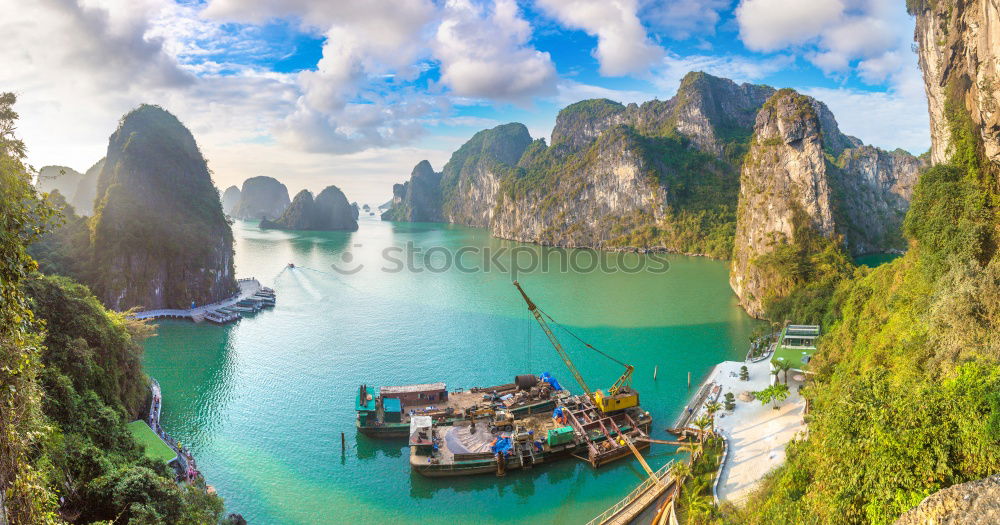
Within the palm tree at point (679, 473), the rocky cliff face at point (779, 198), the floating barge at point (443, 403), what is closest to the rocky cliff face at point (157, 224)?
the floating barge at point (443, 403)

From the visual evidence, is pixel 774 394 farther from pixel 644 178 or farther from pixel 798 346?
pixel 644 178

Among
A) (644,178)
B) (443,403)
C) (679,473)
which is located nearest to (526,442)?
(443,403)

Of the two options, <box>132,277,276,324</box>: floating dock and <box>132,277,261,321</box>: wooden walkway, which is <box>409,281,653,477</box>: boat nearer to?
<box>132,277,276,324</box>: floating dock

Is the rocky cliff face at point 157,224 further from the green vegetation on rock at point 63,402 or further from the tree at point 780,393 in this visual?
the tree at point 780,393

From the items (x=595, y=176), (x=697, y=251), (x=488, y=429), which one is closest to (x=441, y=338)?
(x=488, y=429)

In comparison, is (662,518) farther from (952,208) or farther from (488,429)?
(952,208)
